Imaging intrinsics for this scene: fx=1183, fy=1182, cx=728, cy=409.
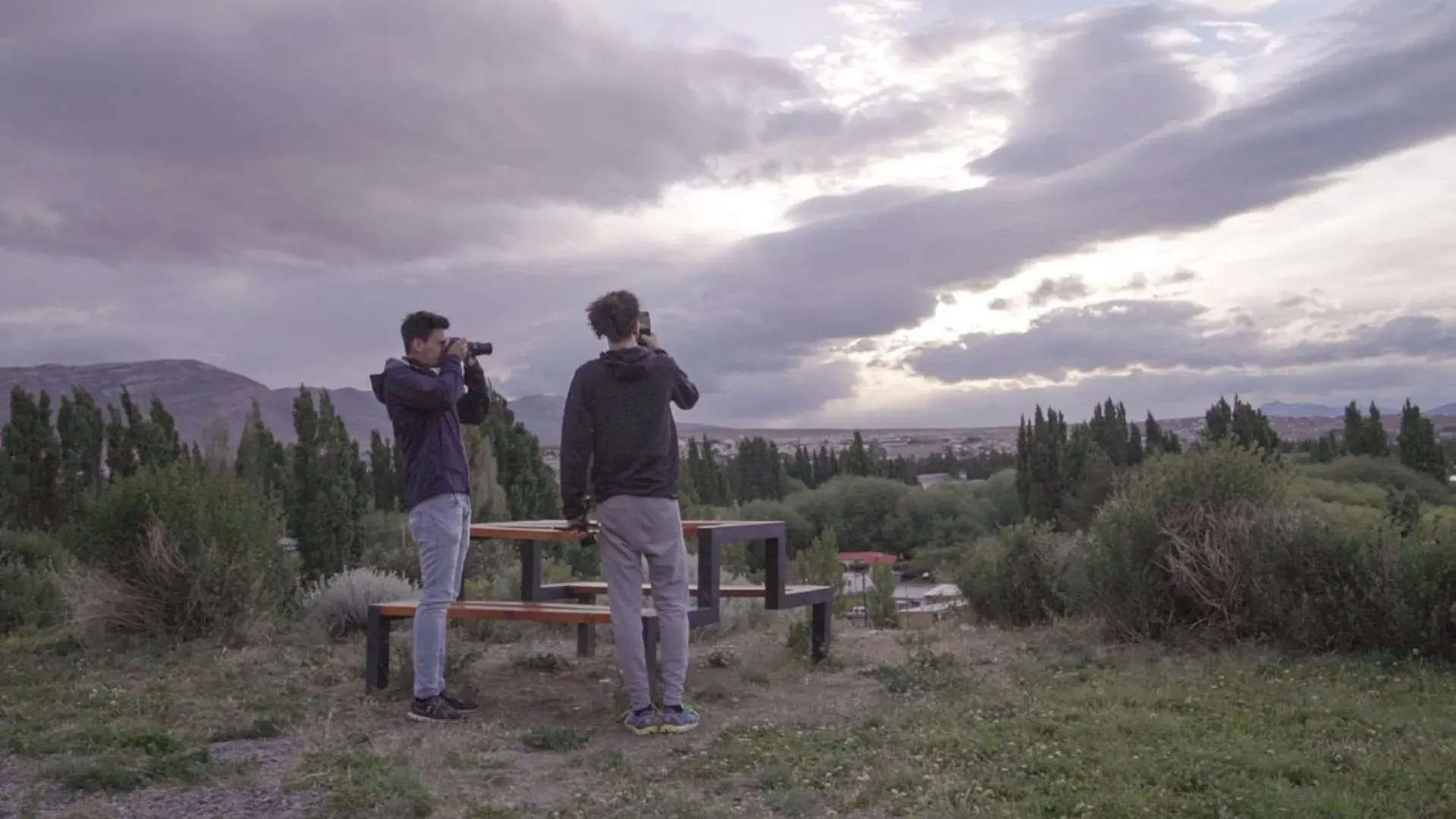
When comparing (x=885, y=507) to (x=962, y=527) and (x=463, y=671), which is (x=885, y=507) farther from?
(x=463, y=671)

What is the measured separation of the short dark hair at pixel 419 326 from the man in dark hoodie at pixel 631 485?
100 cm

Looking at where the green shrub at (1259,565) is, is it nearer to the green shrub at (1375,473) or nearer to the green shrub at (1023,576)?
the green shrub at (1023,576)

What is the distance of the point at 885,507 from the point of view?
2066 inches

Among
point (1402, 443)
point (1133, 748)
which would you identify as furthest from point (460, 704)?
point (1402, 443)

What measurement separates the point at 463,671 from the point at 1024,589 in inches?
164

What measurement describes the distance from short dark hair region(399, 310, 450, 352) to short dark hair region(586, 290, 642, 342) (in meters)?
1.00

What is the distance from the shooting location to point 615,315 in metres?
5.13

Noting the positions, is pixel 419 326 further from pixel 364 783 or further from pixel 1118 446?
pixel 1118 446

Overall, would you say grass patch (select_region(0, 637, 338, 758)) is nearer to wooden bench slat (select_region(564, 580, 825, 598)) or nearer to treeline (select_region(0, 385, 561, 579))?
wooden bench slat (select_region(564, 580, 825, 598))

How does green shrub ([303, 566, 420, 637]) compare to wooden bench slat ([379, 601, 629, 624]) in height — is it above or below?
below

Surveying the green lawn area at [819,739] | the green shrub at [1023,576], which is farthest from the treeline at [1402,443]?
the green lawn area at [819,739]

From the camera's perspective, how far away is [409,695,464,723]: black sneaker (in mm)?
5445

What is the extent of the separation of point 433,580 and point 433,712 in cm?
60

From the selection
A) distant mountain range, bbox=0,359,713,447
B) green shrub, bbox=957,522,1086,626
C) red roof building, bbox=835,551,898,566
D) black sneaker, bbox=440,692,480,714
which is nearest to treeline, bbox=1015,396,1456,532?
red roof building, bbox=835,551,898,566
